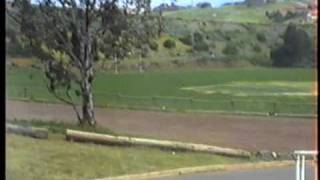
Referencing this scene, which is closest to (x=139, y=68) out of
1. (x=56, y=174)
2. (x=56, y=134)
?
(x=56, y=134)

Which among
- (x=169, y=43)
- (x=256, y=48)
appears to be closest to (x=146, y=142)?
(x=169, y=43)

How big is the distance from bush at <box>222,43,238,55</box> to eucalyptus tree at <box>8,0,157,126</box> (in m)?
1.62

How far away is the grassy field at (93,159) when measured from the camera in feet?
22.5

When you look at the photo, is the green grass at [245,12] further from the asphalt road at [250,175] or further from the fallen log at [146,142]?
the fallen log at [146,142]

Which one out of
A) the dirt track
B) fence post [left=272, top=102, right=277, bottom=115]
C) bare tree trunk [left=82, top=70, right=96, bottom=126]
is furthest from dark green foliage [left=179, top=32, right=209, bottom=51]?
fence post [left=272, top=102, right=277, bottom=115]

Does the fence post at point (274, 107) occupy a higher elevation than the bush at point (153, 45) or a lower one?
lower

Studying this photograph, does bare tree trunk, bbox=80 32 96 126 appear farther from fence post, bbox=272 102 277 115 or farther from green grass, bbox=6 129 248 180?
fence post, bbox=272 102 277 115

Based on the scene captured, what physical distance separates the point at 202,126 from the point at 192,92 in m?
0.97

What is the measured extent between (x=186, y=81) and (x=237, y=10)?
22.9ft

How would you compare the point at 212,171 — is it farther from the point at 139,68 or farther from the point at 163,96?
the point at 163,96

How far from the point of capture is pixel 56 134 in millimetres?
8547

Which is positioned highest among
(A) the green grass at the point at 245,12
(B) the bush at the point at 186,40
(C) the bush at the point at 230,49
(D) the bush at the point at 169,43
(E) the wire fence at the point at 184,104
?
(A) the green grass at the point at 245,12

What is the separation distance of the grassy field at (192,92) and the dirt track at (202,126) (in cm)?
18

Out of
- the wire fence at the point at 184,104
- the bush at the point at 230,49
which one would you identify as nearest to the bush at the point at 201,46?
the bush at the point at 230,49
